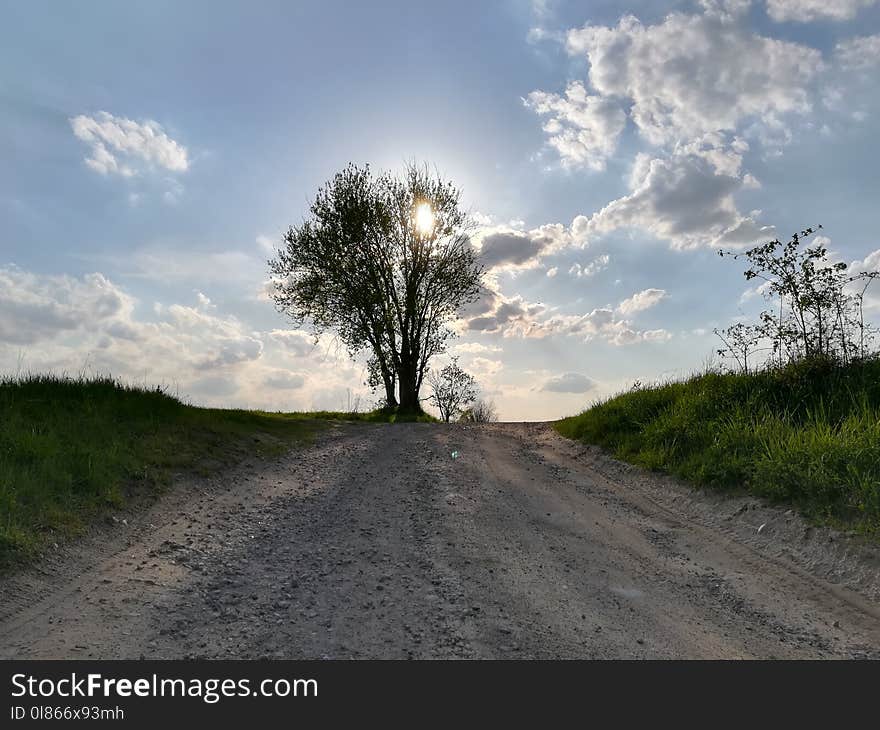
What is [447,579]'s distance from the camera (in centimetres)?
632

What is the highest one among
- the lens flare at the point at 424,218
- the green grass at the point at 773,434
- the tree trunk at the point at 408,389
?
the lens flare at the point at 424,218

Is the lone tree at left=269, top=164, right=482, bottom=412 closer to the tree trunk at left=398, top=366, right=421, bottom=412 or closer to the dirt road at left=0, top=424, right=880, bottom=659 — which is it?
the tree trunk at left=398, top=366, right=421, bottom=412

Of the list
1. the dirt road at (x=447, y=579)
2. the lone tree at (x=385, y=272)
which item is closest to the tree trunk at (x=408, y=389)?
the lone tree at (x=385, y=272)

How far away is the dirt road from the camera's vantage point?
5133 millimetres

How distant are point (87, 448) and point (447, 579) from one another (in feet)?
23.1

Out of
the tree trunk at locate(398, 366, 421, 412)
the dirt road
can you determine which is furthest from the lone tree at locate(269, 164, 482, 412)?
the dirt road

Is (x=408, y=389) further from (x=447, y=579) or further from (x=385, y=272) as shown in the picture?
(x=447, y=579)

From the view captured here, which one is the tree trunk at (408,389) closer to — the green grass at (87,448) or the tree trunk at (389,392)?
the tree trunk at (389,392)

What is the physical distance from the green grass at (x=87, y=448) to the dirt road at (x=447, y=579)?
1.72 feet

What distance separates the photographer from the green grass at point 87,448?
24.5 ft

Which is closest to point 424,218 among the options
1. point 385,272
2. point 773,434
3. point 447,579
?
point 385,272

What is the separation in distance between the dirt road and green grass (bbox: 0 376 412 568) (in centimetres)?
52
